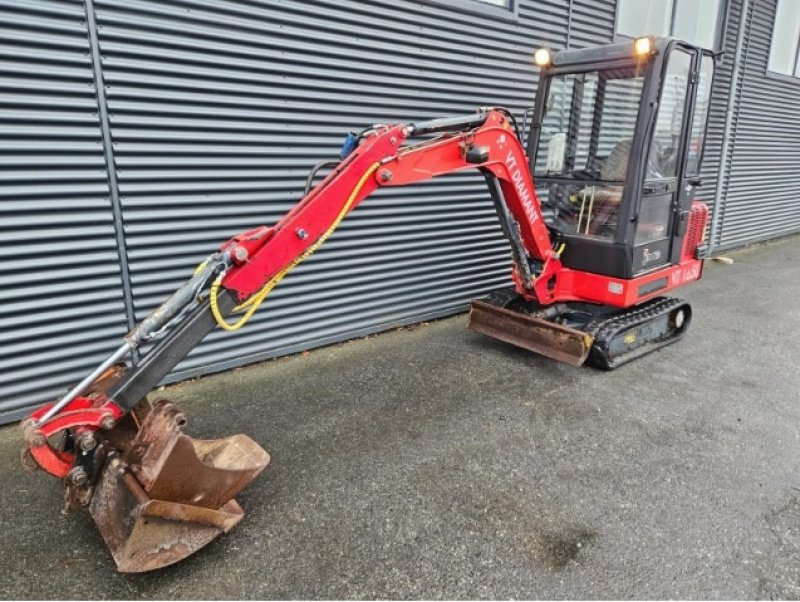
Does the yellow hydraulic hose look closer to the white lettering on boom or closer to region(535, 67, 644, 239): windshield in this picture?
the white lettering on boom

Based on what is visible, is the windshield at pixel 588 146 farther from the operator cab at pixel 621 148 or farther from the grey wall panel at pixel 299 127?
the grey wall panel at pixel 299 127

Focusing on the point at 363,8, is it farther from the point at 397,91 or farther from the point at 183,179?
the point at 183,179

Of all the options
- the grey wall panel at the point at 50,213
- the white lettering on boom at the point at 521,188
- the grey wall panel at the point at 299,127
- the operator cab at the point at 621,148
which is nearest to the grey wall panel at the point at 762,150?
the grey wall panel at the point at 299,127

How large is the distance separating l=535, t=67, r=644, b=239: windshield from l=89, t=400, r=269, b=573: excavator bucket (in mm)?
3325

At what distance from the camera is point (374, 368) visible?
4.39 meters

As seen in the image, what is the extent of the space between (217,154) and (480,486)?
9.56 ft

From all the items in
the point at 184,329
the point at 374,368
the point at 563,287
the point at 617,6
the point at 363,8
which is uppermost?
the point at 617,6

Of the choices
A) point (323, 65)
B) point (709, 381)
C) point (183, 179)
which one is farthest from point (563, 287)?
point (183, 179)

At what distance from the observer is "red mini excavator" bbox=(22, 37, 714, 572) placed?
226 centimetres

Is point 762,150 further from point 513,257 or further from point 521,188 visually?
point 521,188

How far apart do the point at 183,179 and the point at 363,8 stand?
6.74 feet

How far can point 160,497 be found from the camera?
7.18ft

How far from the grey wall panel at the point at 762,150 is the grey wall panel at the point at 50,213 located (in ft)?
29.8

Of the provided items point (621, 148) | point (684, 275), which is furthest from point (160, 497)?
point (684, 275)
